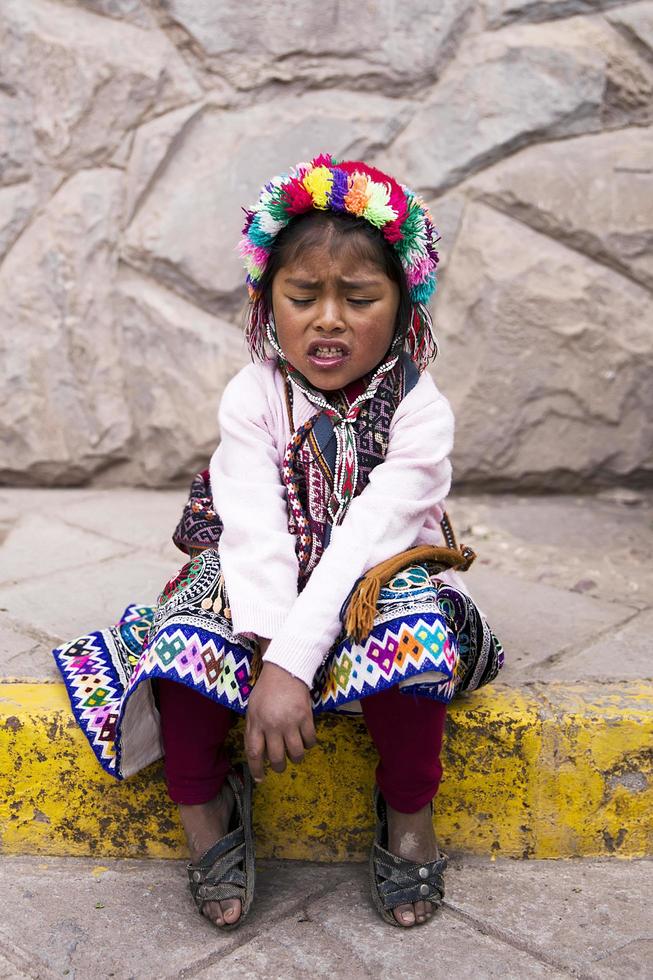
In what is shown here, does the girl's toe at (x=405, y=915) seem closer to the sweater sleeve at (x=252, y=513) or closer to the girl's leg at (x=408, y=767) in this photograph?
the girl's leg at (x=408, y=767)

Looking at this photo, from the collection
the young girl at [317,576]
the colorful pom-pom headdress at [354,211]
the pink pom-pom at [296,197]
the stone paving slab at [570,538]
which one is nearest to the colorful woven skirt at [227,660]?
the young girl at [317,576]

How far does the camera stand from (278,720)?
153 cm

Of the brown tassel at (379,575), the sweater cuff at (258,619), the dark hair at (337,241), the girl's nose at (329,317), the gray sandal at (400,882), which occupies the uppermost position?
the dark hair at (337,241)

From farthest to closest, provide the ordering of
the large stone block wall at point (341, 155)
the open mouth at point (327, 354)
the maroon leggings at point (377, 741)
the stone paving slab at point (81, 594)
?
1. the large stone block wall at point (341, 155)
2. the stone paving slab at point (81, 594)
3. the open mouth at point (327, 354)
4. the maroon leggings at point (377, 741)

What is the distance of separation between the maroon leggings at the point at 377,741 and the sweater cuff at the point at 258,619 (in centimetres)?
13

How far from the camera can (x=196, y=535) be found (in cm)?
192

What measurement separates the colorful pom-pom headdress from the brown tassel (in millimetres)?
387

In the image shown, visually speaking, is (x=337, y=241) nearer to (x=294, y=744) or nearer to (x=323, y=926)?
(x=294, y=744)

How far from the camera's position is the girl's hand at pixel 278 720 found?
153 cm

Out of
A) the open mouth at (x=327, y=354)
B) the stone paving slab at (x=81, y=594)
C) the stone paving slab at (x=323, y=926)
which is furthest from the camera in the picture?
the stone paving slab at (x=81, y=594)

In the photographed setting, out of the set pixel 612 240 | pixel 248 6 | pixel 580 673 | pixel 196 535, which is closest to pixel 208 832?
pixel 196 535

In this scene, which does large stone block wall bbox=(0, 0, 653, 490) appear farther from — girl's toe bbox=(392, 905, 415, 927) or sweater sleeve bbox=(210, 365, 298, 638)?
girl's toe bbox=(392, 905, 415, 927)

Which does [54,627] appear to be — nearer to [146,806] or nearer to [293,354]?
[146,806]

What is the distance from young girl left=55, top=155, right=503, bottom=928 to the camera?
1576mm
